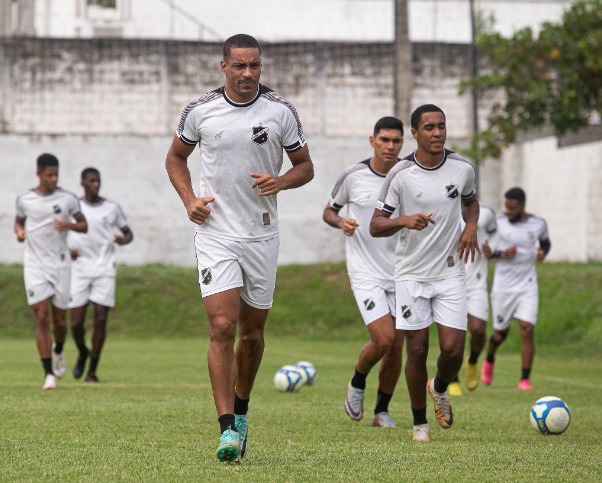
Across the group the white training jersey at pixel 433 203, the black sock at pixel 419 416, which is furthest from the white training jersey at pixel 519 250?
the black sock at pixel 419 416

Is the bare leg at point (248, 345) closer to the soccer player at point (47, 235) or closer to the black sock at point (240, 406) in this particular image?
the black sock at point (240, 406)

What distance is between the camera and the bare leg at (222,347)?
841 centimetres

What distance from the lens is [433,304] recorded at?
35.0 ft

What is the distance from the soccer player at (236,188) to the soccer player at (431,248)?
177cm

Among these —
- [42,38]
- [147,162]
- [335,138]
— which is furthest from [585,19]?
[42,38]

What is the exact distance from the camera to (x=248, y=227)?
881 centimetres

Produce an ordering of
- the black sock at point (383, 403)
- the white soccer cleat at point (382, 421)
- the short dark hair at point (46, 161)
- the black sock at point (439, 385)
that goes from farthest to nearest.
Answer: the short dark hair at point (46, 161) → the black sock at point (383, 403) → the white soccer cleat at point (382, 421) → the black sock at point (439, 385)

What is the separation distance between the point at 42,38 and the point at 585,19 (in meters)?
14.6

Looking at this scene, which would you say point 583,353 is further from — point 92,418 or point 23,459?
point 23,459

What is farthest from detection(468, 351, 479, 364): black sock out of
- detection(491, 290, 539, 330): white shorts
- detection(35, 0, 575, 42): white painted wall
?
detection(35, 0, 575, 42): white painted wall

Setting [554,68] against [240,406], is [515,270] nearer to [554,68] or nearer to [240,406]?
[240,406]

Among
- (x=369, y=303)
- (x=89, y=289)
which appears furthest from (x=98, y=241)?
(x=369, y=303)

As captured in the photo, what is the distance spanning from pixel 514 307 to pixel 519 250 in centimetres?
77

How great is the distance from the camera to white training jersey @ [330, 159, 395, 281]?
1245 centimetres
